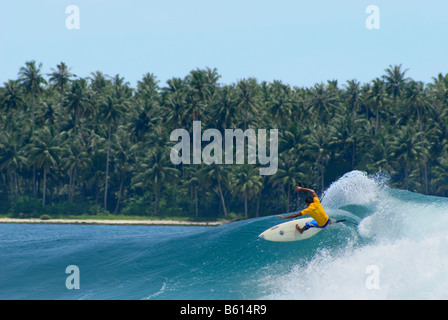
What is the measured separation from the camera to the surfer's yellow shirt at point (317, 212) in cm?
1648

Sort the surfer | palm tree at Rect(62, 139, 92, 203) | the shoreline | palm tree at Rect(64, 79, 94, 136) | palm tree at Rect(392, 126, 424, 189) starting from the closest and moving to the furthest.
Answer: the surfer → the shoreline → palm tree at Rect(392, 126, 424, 189) → palm tree at Rect(62, 139, 92, 203) → palm tree at Rect(64, 79, 94, 136)

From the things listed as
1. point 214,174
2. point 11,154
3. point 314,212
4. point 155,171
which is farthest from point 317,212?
point 11,154

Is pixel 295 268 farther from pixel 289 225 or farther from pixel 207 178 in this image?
pixel 207 178

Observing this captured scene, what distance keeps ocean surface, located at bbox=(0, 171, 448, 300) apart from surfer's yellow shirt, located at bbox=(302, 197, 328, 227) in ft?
3.34

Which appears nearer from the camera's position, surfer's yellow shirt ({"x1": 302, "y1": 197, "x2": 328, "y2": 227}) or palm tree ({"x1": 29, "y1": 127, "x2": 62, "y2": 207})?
surfer's yellow shirt ({"x1": 302, "y1": 197, "x2": 328, "y2": 227})

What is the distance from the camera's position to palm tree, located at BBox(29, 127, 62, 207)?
83125mm

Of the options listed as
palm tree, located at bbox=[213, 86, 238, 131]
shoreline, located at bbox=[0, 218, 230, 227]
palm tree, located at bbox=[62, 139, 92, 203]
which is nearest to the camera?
shoreline, located at bbox=[0, 218, 230, 227]

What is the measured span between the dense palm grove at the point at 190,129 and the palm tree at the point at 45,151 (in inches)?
8.5

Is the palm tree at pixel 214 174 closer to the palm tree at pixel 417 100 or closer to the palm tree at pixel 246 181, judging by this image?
the palm tree at pixel 246 181

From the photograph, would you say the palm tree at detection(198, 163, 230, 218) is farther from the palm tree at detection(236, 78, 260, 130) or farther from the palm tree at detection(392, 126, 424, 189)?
the palm tree at detection(392, 126, 424, 189)

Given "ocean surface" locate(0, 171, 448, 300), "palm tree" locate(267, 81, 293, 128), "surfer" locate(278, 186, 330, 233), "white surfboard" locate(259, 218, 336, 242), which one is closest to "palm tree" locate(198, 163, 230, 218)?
"palm tree" locate(267, 81, 293, 128)

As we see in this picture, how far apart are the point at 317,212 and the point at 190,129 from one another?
7744 centimetres

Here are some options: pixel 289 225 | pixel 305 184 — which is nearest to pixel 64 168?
pixel 305 184
